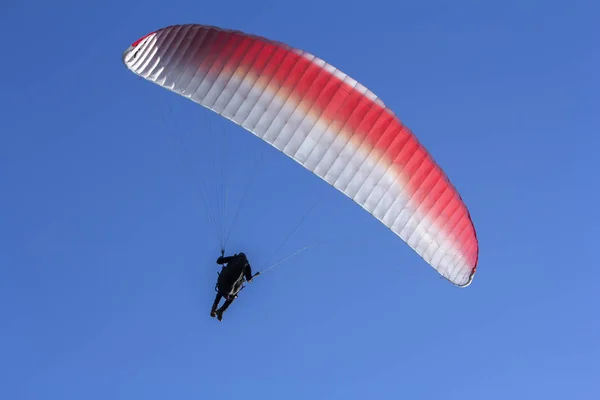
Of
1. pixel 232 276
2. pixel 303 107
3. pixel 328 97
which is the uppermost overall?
pixel 328 97

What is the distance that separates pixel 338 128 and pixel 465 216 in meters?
3.74

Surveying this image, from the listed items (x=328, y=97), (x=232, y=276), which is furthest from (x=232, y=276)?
(x=328, y=97)

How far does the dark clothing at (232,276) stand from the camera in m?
22.1

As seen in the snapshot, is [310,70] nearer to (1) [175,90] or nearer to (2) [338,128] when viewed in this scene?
(2) [338,128]

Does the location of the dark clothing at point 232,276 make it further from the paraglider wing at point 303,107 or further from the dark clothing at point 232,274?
the paraglider wing at point 303,107

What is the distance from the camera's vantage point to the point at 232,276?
72.4 ft

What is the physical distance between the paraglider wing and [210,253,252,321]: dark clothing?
9.82ft

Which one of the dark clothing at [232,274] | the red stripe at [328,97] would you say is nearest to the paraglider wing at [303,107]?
the red stripe at [328,97]

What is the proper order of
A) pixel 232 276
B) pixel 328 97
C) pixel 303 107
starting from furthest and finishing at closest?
pixel 232 276
pixel 303 107
pixel 328 97

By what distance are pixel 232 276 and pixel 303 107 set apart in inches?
174

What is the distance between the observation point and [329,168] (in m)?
21.0

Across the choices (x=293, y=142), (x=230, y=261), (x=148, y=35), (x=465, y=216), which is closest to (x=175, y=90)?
(x=148, y=35)

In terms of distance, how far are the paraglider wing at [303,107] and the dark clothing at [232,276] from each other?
2.99 metres

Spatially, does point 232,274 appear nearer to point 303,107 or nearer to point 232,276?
point 232,276
